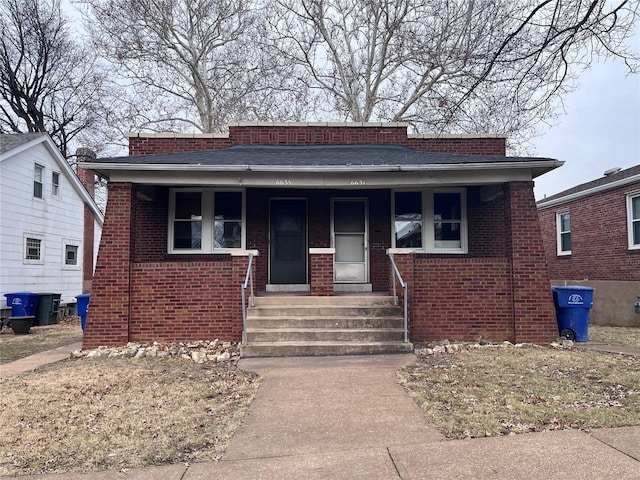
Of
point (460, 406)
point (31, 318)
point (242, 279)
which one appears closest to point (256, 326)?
point (242, 279)

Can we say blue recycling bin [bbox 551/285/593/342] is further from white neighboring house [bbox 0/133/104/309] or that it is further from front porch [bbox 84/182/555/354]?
white neighboring house [bbox 0/133/104/309]

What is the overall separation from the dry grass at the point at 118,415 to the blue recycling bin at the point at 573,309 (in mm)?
5618

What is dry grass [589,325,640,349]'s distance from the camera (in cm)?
797

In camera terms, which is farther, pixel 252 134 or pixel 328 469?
pixel 252 134

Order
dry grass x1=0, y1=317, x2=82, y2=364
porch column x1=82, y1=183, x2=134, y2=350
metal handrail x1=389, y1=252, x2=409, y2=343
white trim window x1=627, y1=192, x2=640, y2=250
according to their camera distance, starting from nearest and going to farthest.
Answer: metal handrail x1=389, y1=252, x2=409, y2=343 < porch column x1=82, y1=183, x2=134, y2=350 < dry grass x1=0, y1=317, x2=82, y2=364 < white trim window x1=627, y1=192, x2=640, y2=250

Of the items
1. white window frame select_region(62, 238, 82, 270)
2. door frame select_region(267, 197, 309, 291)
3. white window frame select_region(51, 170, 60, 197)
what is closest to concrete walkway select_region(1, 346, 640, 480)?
door frame select_region(267, 197, 309, 291)

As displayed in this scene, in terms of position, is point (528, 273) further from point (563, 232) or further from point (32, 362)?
point (563, 232)

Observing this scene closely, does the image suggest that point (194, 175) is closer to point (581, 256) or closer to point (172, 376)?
point (172, 376)

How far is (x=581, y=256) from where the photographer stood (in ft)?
50.3

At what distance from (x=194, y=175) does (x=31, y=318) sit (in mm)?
7737

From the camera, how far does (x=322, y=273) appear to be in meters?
7.74

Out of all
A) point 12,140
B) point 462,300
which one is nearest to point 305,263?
point 462,300

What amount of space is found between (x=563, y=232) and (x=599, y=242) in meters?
2.38

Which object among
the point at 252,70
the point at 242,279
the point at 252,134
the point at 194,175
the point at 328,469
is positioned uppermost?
the point at 252,70
